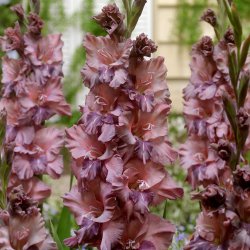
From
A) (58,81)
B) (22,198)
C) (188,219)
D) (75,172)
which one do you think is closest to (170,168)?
(188,219)

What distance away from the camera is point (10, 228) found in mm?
1370

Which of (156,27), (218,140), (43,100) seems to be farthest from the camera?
(156,27)

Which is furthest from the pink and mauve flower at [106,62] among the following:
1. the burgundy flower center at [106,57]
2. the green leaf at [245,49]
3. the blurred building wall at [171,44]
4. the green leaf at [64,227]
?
the blurred building wall at [171,44]

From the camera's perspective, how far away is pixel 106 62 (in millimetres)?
1661

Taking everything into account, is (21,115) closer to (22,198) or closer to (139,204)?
(139,204)

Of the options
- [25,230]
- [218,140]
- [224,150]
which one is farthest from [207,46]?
[25,230]

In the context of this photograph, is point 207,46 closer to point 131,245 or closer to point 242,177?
point 131,245

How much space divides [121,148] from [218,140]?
65cm

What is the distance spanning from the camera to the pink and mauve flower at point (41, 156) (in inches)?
93.0

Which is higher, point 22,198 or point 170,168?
point 22,198

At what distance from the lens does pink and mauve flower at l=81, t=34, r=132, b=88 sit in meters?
1.59

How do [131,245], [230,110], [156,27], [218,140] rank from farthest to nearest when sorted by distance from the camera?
[156,27] → [218,140] → [131,245] → [230,110]

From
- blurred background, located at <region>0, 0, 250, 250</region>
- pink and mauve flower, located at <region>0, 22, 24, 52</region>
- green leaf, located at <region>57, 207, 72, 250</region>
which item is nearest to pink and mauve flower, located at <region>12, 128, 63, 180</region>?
green leaf, located at <region>57, 207, 72, 250</region>

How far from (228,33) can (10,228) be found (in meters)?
1.10
